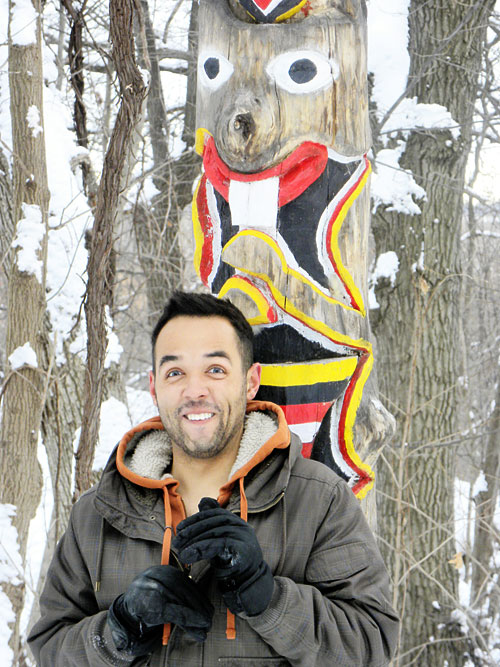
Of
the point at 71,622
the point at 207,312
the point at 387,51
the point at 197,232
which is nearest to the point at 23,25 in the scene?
the point at 197,232

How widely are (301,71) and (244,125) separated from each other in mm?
265

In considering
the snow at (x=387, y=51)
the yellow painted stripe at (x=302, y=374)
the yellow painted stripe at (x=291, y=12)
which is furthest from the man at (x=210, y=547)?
the snow at (x=387, y=51)

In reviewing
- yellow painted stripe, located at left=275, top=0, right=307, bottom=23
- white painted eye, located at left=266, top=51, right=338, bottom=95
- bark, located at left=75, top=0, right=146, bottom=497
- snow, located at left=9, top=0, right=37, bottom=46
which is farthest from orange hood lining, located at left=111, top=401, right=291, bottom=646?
snow, located at left=9, top=0, right=37, bottom=46

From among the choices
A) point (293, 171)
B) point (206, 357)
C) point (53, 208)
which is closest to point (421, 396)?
point (53, 208)

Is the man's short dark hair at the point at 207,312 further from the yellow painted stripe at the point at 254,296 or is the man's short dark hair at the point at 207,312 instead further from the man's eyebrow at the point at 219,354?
the yellow painted stripe at the point at 254,296

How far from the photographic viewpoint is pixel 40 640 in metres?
1.71

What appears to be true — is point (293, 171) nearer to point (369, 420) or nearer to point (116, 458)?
point (369, 420)

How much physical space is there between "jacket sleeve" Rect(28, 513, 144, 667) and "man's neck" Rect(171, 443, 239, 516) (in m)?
0.30

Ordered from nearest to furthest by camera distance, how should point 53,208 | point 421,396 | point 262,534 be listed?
point 262,534 → point 53,208 → point 421,396

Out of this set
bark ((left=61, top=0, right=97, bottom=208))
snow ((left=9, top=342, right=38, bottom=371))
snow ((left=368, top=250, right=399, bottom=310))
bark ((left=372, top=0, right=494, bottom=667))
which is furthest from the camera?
snow ((left=368, top=250, right=399, bottom=310))

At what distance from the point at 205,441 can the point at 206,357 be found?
0.22 metres

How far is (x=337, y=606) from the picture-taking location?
Result: 5.30 feet

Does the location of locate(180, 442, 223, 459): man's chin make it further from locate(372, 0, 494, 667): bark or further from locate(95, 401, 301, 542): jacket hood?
locate(372, 0, 494, 667): bark

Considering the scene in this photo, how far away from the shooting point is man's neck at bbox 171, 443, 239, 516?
1857mm
